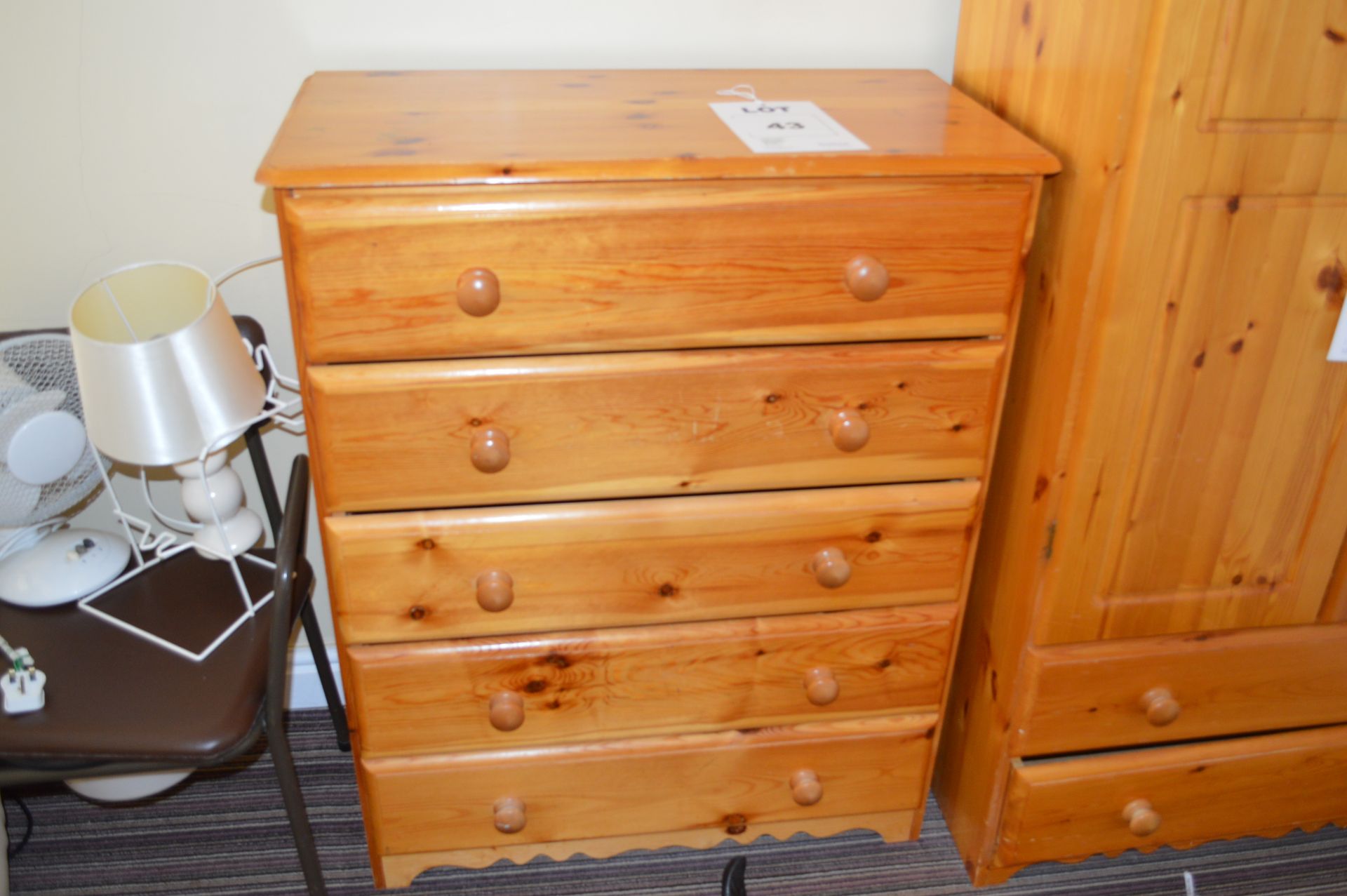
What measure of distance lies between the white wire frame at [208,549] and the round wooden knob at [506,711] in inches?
12.3

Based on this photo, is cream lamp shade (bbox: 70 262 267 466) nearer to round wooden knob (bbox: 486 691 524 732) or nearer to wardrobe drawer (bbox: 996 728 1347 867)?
round wooden knob (bbox: 486 691 524 732)

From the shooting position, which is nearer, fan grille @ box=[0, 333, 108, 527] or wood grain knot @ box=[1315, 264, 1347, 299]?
wood grain knot @ box=[1315, 264, 1347, 299]

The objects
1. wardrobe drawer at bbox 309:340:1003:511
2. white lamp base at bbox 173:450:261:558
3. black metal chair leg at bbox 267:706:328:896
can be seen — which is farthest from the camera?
white lamp base at bbox 173:450:261:558

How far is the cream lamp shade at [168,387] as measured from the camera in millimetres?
1184

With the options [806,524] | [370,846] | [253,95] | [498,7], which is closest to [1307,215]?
[806,524]

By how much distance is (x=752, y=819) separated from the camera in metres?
1.57

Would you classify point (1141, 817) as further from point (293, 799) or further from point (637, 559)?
point (293, 799)

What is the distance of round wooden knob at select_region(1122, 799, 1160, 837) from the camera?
1515 mm

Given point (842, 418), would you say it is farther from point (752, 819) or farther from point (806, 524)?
point (752, 819)

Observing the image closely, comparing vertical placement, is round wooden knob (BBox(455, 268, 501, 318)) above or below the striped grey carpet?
above

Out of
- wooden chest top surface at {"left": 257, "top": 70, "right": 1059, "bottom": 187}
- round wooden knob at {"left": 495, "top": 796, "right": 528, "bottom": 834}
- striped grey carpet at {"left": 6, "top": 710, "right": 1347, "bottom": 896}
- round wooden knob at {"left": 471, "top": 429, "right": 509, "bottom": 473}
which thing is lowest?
striped grey carpet at {"left": 6, "top": 710, "right": 1347, "bottom": 896}

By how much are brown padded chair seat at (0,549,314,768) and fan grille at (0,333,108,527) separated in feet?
0.46

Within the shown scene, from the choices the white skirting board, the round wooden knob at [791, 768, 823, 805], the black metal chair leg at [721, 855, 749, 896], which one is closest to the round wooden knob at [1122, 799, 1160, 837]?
the round wooden knob at [791, 768, 823, 805]

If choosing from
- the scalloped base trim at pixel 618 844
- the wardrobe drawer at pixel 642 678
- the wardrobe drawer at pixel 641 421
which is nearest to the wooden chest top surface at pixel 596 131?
the wardrobe drawer at pixel 641 421
